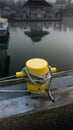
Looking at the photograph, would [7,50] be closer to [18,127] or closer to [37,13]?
[18,127]

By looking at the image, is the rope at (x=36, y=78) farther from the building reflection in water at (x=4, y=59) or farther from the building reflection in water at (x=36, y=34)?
the building reflection in water at (x=36, y=34)

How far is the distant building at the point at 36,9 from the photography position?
24.1 m

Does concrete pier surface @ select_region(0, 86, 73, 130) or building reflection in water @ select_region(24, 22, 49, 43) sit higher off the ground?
concrete pier surface @ select_region(0, 86, 73, 130)

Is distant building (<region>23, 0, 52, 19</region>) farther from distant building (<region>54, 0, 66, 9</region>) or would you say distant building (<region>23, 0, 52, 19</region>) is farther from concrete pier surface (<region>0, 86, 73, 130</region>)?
concrete pier surface (<region>0, 86, 73, 130</region>)

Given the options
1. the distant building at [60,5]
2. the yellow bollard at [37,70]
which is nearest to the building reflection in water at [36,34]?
the yellow bollard at [37,70]

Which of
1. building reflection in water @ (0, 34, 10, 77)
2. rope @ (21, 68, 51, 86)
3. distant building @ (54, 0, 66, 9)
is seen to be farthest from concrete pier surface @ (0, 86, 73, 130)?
distant building @ (54, 0, 66, 9)

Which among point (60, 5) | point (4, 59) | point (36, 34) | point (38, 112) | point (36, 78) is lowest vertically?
point (4, 59)

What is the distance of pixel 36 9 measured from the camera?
24.7 metres

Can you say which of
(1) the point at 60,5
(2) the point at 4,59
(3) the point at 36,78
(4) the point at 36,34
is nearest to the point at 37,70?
(3) the point at 36,78

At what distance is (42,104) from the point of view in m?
1.74

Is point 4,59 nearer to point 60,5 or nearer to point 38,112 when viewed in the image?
point 38,112

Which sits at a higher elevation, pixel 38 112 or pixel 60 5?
pixel 60 5

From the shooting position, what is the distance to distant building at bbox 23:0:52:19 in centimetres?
2411

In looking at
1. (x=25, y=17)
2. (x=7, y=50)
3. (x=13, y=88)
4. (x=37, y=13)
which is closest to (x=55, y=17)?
(x=37, y=13)
